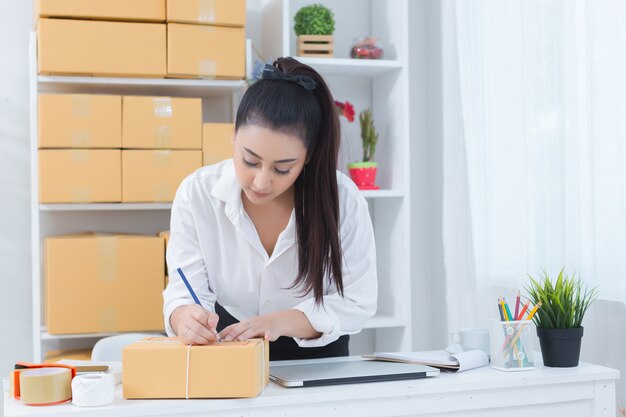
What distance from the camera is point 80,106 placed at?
2.57 m

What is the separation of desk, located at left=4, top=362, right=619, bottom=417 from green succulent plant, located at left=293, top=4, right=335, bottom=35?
171cm

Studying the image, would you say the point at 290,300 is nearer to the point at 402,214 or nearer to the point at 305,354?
the point at 305,354

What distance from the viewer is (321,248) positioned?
1723 mm

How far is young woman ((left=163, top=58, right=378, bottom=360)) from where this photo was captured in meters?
1.59

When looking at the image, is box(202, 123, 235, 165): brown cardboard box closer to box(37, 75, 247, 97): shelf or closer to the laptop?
box(37, 75, 247, 97): shelf

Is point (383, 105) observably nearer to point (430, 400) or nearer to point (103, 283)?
point (103, 283)

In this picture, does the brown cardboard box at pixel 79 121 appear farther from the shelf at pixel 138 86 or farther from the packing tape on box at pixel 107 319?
the packing tape on box at pixel 107 319

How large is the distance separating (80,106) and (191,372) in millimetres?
1518

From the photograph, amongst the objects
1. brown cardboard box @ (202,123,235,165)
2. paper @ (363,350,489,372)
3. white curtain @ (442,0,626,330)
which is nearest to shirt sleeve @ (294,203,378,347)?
paper @ (363,350,489,372)

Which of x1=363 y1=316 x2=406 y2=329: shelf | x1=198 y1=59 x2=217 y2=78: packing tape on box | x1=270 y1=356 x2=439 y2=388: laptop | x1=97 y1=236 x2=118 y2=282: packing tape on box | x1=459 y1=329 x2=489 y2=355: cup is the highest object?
x1=198 y1=59 x2=217 y2=78: packing tape on box

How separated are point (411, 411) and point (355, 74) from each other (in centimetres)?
198

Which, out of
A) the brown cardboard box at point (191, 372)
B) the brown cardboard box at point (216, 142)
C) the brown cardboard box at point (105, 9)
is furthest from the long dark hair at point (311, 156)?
the brown cardboard box at point (105, 9)

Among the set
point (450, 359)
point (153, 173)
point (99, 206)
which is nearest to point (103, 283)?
point (99, 206)

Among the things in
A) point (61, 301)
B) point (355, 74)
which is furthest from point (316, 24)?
point (61, 301)
